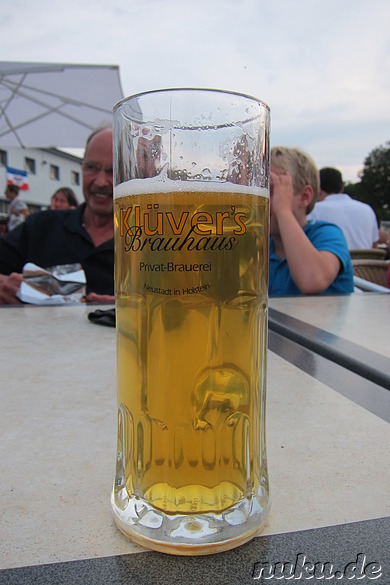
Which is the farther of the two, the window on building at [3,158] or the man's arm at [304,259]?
the window on building at [3,158]

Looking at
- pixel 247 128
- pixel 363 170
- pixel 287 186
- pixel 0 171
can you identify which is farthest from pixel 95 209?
pixel 363 170

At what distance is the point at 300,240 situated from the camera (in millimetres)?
2039

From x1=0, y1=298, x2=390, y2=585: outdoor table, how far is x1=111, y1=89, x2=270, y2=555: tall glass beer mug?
0.10ft

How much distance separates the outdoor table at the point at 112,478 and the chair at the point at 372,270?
2.75m

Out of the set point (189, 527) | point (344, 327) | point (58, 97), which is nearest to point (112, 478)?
point (189, 527)

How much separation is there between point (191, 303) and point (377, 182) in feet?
171

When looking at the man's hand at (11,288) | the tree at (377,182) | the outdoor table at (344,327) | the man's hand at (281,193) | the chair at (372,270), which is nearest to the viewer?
the outdoor table at (344,327)

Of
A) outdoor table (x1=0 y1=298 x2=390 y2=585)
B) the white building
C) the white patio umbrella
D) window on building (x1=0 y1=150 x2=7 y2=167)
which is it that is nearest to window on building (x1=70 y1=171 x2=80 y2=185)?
the white building

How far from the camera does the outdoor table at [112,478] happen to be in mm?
390

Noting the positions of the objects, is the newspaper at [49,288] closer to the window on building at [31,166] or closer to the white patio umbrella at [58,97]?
the white patio umbrella at [58,97]

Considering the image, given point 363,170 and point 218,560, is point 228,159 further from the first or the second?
point 363,170

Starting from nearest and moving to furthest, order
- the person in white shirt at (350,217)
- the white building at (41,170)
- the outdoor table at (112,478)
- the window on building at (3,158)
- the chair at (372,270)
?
the outdoor table at (112,478)
the chair at (372,270)
the person in white shirt at (350,217)
the window on building at (3,158)
the white building at (41,170)

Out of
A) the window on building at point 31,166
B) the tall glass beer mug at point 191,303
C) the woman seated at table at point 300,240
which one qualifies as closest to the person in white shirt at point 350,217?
the woman seated at table at point 300,240

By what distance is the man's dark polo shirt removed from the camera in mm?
2287
